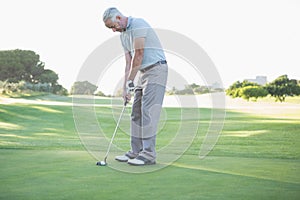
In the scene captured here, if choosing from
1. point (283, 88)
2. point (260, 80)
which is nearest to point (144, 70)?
point (260, 80)

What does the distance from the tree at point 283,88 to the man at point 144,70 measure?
4.85m

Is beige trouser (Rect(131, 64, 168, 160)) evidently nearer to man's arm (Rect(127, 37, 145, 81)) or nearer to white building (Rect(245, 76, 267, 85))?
man's arm (Rect(127, 37, 145, 81))

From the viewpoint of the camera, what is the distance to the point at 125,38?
3.64 m

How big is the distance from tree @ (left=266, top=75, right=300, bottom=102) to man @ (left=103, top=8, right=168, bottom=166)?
15.9ft

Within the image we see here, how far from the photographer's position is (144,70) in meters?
3.58

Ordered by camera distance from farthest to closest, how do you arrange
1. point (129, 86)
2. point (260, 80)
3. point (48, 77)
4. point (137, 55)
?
point (48, 77) → point (260, 80) → point (129, 86) → point (137, 55)

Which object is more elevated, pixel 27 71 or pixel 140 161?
pixel 27 71

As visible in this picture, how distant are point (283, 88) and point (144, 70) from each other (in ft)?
17.4

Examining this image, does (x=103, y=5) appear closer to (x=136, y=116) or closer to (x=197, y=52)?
(x=197, y=52)

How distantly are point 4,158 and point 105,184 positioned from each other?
1.47m

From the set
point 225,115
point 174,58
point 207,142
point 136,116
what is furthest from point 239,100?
point 136,116

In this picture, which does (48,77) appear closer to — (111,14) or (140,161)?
(111,14)

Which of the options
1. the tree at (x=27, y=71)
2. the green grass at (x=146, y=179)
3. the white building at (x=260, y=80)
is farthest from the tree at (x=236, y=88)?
the tree at (x=27, y=71)

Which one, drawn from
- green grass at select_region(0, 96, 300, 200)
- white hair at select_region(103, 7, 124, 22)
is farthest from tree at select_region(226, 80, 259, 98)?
white hair at select_region(103, 7, 124, 22)
